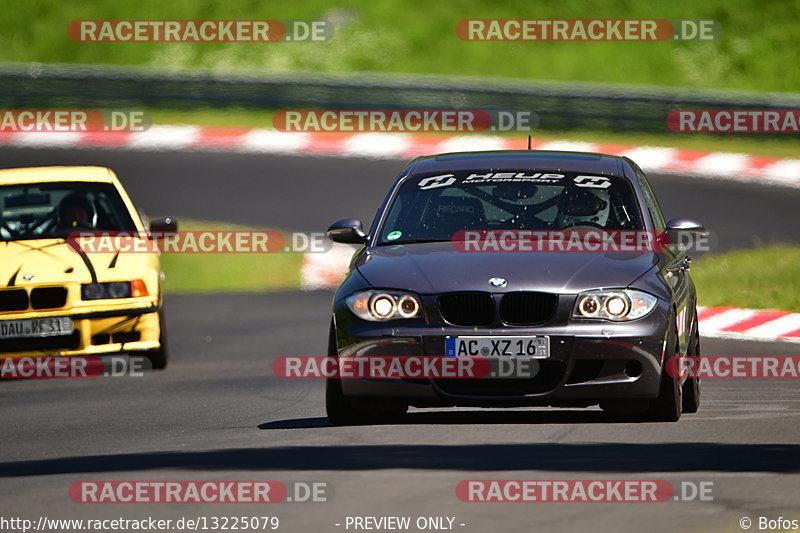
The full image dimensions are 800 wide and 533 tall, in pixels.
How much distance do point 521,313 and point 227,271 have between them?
1235cm

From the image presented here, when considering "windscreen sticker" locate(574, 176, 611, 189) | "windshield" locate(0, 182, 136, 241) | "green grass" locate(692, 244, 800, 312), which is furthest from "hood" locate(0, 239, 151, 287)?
"green grass" locate(692, 244, 800, 312)

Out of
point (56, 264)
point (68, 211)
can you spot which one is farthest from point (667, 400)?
point (68, 211)

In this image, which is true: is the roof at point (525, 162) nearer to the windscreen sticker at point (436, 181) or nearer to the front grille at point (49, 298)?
the windscreen sticker at point (436, 181)

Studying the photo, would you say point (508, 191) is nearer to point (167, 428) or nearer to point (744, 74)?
point (167, 428)

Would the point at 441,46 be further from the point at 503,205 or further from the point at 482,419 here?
the point at 482,419

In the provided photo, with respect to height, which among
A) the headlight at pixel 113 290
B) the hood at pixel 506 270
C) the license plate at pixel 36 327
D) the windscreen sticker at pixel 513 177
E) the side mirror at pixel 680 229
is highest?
the windscreen sticker at pixel 513 177

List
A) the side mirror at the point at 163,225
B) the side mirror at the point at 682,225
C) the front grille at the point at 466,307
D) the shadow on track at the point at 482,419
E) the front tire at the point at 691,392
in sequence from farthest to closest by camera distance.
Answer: the side mirror at the point at 163,225
the front tire at the point at 691,392
the side mirror at the point at 682,225
the shadow on track at the point at 482,419
the front grille at the point at 466,307

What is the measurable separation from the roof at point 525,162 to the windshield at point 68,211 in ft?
12.6

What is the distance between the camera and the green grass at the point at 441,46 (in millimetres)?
33438

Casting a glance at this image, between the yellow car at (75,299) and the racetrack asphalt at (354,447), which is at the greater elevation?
the yellow car at (75,299)

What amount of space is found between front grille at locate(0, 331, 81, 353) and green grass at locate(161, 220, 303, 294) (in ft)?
22.1

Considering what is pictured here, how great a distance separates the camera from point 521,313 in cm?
916

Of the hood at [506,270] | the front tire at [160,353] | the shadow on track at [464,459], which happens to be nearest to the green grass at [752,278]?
the front tire at [160,353]

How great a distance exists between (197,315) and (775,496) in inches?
422
